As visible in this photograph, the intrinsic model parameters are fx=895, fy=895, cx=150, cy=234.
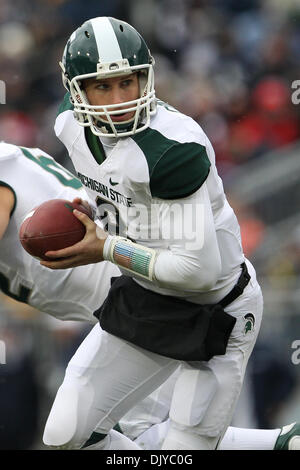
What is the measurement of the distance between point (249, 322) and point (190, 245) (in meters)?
0.48

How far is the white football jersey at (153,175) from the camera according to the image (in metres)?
2.63

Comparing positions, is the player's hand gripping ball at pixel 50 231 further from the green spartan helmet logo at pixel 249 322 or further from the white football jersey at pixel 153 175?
the green spartan helmet logo at pixel 249 322

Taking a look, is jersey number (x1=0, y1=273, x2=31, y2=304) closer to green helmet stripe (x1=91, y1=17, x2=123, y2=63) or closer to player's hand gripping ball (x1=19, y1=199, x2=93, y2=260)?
player's hand gripping ball (x1=19, y1=199, x2=93, y2=260)

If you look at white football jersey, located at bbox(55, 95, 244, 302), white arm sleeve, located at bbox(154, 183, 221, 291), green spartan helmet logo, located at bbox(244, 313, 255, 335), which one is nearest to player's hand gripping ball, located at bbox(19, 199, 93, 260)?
white football jersey, located at bbox(55, 95, 244, 302)

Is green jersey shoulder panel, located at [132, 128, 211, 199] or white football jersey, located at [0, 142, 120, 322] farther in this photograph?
white football jersey, located at [0, 142, 120, 322]

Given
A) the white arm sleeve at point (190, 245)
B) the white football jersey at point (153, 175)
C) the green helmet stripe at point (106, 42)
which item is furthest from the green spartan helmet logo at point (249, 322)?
the green helmet stripe at point (106, 42)

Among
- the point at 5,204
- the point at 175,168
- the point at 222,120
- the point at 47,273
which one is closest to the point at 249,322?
the point at 175,168

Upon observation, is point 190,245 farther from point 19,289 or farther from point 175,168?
point 19,289

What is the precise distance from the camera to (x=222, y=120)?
19.8 feet

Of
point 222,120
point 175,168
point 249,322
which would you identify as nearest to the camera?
point 175,168

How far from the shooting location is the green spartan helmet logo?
2.98m

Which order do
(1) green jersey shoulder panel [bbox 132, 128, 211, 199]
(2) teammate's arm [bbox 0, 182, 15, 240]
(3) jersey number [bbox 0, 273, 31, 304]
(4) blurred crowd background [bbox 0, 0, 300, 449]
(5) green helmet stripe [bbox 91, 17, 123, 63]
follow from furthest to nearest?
(4) blurred crowd background [bbox 0, 0, 300, 449]
(3) jersey number [bbox 0, 273, 31, 304]
(2) teammate's arm [bbox 0, 182, 15, 240]
(5) green helmet stripe [bbox 91, 17, 123, 63]
(1) green jersey shoulder panel [bbox 132, 128, 211, 199]

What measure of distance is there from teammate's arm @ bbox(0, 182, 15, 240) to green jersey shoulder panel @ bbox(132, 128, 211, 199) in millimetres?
928

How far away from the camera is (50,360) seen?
4555 mm
